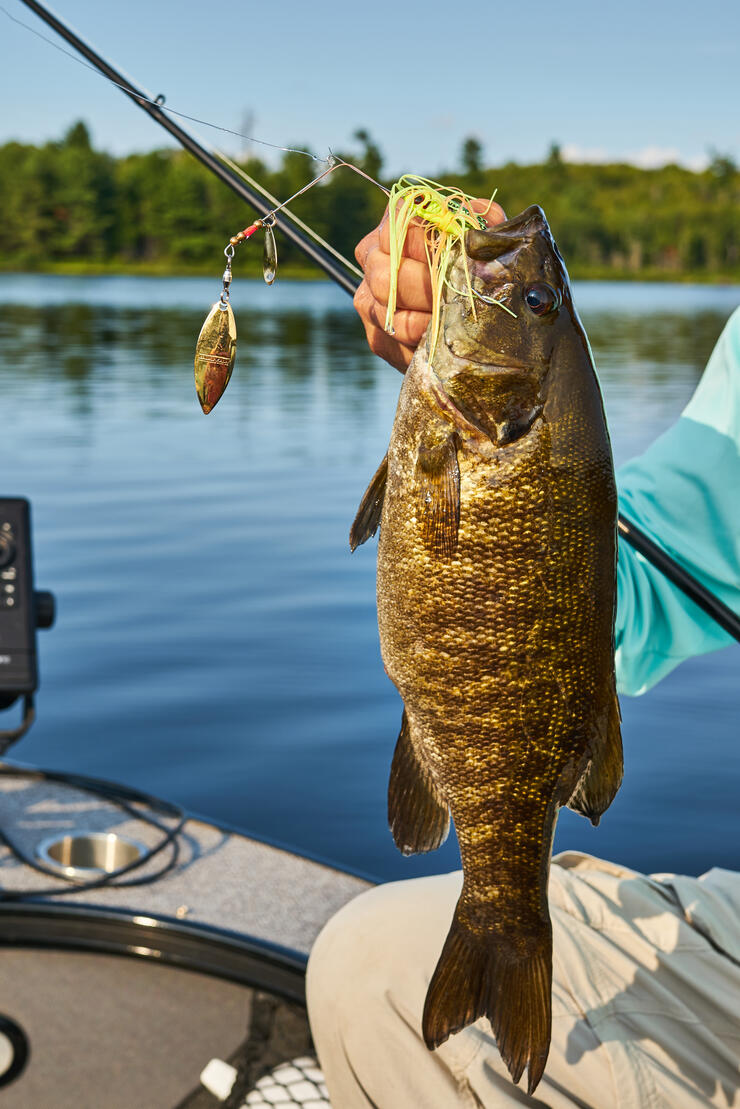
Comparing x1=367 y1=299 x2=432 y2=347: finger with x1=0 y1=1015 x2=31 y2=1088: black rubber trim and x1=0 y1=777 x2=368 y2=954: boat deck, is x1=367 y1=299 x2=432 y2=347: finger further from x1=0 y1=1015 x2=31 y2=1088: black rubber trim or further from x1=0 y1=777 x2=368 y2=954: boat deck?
x1=0 y1=1015 x2=31 y2=1088: black rubber trim

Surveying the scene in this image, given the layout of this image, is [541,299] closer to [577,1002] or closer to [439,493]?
[439,493]

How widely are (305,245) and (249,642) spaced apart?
5955 mm

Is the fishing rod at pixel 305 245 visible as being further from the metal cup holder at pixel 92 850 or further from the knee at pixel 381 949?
the metal cup holder at pixel 92 850

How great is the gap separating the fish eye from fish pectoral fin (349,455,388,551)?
0.83 ft

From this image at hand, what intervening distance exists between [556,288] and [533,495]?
247mm

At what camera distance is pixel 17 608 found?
335cm

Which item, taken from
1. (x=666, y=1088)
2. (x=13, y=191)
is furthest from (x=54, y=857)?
(x=13, y=191)

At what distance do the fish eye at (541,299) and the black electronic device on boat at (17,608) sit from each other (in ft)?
7.46

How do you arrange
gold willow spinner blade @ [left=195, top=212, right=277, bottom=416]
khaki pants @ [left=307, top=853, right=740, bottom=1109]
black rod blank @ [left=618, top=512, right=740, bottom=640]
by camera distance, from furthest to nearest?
1. black rod blank @ [left=618, top=512, right=740, bottom=640]
2. khaki pants @ [left=307, top=853, right=740, bottom=1109]
3. gold willow spinner blade @ [left=195, top=212, right=277, bottom=416]

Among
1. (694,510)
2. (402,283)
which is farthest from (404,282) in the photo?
(694,510)

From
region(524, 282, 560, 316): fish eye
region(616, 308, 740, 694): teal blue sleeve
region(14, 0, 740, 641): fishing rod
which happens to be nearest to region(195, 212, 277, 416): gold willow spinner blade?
region(524, 282, 560, 316): fish eye

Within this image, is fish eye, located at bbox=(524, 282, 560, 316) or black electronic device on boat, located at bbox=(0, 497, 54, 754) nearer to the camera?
fish eye, located at bbox=(524, 282, 560, 316)

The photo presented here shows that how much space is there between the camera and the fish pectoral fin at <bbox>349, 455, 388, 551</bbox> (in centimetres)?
144

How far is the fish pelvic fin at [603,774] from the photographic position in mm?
1468
